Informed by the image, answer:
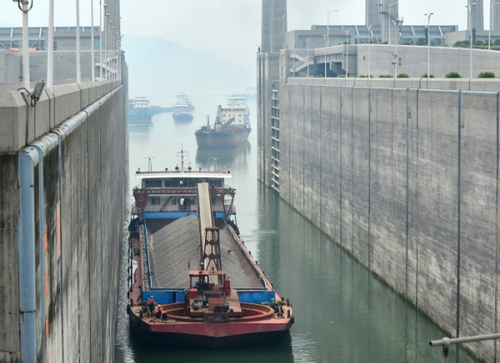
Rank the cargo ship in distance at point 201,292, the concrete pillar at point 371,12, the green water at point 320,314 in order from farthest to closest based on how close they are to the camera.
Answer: the concrete pillar at point 371,12, the green water at point 320,314, the cargo ship in distance at point 201,292

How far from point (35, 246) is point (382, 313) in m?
22.5

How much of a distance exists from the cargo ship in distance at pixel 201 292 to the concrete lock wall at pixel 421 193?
15.2 feet

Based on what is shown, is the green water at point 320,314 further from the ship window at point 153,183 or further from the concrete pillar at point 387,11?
the concrete pillar at point 387,11

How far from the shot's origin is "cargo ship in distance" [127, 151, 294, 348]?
24.1 meters

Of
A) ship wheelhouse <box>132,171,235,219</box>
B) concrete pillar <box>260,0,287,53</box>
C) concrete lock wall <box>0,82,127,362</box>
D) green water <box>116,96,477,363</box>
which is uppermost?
concrete pillar <box>260,0,287,53</box>

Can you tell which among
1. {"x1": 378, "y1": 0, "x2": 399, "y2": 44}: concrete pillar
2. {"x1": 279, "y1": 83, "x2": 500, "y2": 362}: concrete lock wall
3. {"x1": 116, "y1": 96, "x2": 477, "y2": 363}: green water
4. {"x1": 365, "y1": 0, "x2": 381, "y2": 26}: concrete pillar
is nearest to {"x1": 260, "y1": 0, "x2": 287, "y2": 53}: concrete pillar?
{"x1": 365, "y1": 0, "x2": 381, "y2": 26}: concrete pillar

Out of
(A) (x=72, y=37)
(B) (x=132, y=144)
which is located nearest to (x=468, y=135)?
(A) (x=72, y=37)

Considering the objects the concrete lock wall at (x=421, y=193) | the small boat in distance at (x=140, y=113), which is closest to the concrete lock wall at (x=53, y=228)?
the concrete lock wall at (x=421, y=193)

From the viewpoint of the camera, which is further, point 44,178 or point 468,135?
point 468,135

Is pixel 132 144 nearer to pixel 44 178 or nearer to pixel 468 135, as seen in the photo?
pixel 468 135

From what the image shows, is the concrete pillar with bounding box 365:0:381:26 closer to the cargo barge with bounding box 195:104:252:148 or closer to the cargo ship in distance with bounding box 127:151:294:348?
the cargo barge with bounding box 195:104:252:148

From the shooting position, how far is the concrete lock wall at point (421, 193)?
22.7 meters

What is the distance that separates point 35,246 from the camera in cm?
727

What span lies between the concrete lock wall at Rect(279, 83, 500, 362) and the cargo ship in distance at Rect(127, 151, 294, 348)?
4.65 meters
